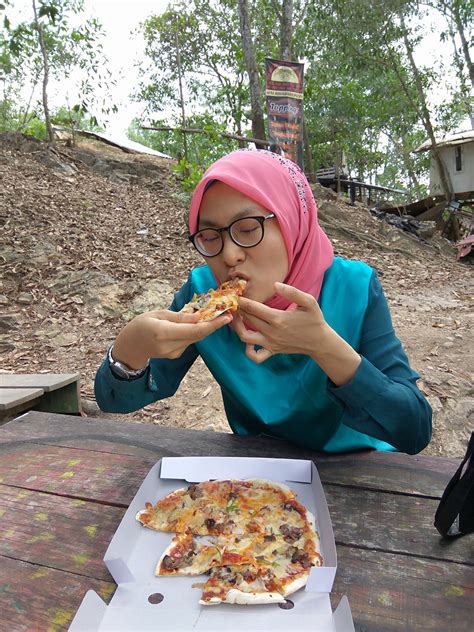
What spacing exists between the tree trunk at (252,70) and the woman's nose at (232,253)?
8.60m

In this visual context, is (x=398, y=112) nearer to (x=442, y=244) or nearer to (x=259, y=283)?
(x=442, y=244)

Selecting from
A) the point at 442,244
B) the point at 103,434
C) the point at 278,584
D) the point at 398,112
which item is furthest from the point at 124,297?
the point at 398,112

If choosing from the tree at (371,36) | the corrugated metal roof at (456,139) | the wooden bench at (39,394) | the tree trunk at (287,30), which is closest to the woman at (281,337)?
the wooden bench at (39,394)

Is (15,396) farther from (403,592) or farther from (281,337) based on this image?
(403,592)

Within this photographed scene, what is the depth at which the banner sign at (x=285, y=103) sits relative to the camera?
6.45 m

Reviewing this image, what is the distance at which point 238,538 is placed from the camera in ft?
4.03

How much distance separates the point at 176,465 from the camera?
4.88 ft

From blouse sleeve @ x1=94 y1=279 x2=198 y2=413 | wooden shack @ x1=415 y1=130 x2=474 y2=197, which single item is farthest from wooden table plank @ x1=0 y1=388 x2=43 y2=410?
wooden shack @ x1=415 y1=130 x2=474 y2=197

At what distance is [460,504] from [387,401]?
15.6 inches

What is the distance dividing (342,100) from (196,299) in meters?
16.1

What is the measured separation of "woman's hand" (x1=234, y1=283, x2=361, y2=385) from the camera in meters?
1.35

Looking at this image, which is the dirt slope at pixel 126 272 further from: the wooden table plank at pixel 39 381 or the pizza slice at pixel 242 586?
the pizza slice at pixel 242 586

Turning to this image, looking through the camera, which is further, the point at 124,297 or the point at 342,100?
the point at 342,100

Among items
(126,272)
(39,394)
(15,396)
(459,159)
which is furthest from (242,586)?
(459,159)
